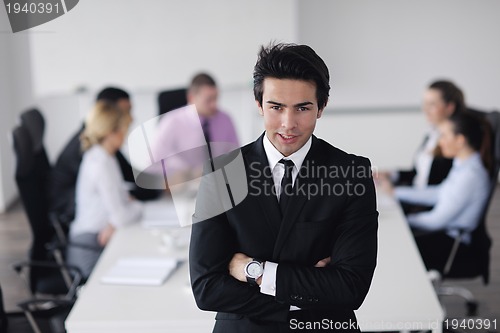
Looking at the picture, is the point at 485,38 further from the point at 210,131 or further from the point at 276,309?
the point at 276,309

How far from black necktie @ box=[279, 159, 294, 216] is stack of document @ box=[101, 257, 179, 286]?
1.14 metres

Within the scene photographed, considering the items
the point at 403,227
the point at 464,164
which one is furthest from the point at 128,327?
the point at 464,164

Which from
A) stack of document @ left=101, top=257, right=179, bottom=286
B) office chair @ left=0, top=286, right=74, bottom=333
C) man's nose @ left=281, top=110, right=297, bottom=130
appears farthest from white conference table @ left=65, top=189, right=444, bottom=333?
man's nose @ left=281, top=110, right=297, bottom=130

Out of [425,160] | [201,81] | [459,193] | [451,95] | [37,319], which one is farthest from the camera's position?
[201,81]

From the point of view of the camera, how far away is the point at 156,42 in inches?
219

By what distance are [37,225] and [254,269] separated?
200 centimetres

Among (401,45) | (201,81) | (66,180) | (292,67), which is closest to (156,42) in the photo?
(201,81)

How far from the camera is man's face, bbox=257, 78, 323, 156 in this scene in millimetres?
1501

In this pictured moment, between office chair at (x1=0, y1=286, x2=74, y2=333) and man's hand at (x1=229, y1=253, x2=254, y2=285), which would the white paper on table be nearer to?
office chair at (x1=0, y1=286, x2=74, y2=333)

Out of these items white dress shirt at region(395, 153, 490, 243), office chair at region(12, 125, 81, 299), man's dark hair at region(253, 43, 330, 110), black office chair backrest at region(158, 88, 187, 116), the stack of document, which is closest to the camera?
man's dark hair at region(253, 43, 330, 110)

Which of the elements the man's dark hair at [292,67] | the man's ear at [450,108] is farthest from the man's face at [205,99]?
the man's dark hair at [292,67]

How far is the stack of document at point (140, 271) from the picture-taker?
106 inches

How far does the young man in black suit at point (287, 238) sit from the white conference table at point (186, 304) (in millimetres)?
640

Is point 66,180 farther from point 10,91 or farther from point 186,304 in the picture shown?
point 10,91
